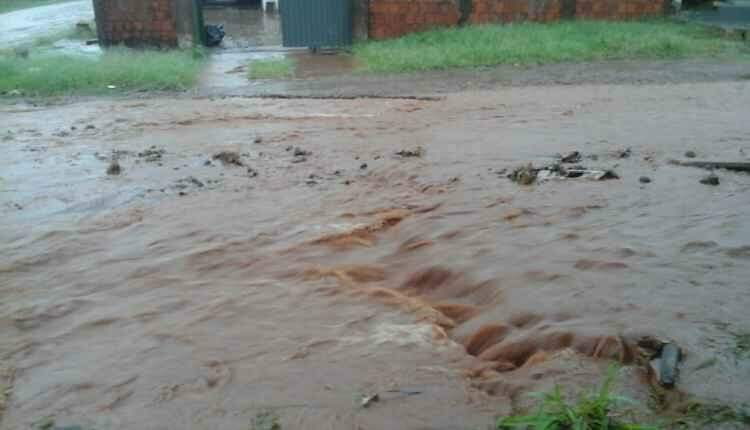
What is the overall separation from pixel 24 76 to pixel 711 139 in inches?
457

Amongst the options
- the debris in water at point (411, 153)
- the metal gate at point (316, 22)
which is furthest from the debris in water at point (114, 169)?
the metal gate at point (316, 22)

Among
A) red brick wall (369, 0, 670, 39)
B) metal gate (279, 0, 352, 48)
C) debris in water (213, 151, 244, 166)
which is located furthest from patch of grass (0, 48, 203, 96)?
debris in water (213, 151, 244, 166)

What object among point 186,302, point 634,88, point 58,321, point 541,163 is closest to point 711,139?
point 541,163

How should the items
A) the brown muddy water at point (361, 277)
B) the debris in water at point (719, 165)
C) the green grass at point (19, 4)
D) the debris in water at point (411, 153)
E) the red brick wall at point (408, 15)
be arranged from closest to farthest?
the brown muddy water at point (361, 277) → the debris in water at point (719, 165) → the debris in water at point (411, 153) → the red brick wall at point (408, 15) → the green grass at point (19, 4)

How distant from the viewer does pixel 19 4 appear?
35.2m

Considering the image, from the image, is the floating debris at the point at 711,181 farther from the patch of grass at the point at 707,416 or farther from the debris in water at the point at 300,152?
the debris in water at the point at 300,152

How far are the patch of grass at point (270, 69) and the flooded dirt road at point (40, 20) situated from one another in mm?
9442

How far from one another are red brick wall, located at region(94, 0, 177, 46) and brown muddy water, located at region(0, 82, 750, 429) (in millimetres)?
10556

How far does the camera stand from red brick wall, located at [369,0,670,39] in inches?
639

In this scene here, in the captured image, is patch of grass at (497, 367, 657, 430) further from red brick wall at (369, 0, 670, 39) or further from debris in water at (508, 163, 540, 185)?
red brick wall at (369, 0, 670, 39)

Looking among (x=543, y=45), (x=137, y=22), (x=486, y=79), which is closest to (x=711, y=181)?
(x=486, y=79)

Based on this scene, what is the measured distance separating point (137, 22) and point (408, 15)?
22.3 feet

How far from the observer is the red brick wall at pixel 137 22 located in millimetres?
17188

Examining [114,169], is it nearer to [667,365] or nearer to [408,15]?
[667,365]
